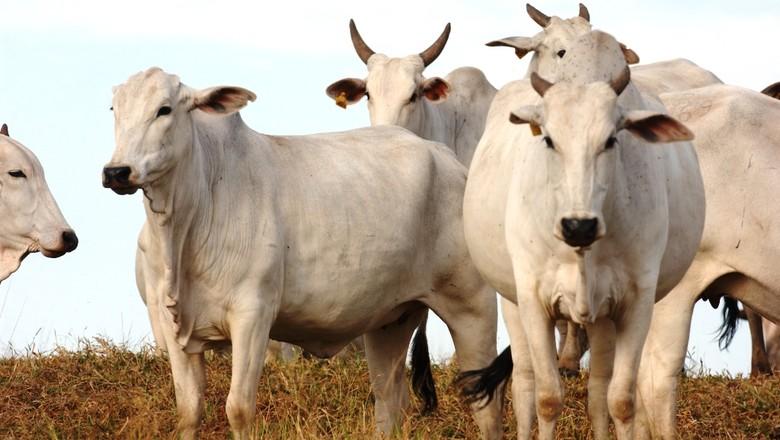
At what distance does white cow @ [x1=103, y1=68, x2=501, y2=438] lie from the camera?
25.2ft

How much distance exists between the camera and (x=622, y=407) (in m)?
6.93

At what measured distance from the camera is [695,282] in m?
8.59

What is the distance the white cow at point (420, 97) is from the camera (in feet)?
37.8

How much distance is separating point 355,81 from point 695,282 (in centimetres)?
373

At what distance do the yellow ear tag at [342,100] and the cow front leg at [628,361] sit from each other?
4968mm

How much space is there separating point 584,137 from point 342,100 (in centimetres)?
534

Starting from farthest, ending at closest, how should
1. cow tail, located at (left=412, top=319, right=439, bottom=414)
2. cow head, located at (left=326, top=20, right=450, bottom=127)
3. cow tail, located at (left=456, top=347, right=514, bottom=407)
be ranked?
1. cow head, located at (left=326, top=20, right=450, bottom=127)
2. cow tail, located at (left=412, top=319, right=439, bottom=414)
3. cow tail, located at (left=456, top=347, right=514, bottom=407)

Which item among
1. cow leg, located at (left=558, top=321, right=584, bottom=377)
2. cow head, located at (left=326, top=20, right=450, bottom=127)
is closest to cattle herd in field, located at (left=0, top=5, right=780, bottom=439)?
cow leg, located at (left=558, top=321, right=584, bottom=377)

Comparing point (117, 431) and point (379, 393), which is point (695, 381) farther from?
point (117, 431)

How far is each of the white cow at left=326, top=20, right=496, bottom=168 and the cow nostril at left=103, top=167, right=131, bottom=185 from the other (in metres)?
4.24

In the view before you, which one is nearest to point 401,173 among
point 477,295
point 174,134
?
point 477,295

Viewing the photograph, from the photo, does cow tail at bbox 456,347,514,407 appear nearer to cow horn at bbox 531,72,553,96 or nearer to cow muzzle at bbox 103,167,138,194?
cow horn at bbox 531,72,553,96

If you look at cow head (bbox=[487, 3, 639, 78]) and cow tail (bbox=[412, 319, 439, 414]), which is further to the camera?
cow head (bbox=[487, 3, 639, 78])

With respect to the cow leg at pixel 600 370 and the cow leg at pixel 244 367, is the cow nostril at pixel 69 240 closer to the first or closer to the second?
the cow leg at pixel 244 367
